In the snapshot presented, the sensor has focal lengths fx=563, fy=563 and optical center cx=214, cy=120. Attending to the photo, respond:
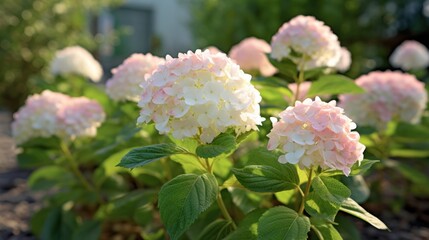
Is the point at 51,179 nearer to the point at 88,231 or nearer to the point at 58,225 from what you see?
the point at 58,225

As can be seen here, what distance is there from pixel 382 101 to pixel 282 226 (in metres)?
1.19

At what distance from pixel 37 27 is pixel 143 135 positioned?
2.86 metres

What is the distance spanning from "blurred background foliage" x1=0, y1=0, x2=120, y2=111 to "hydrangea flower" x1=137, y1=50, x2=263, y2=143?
350 centimetres

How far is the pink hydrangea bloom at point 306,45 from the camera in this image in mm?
1696

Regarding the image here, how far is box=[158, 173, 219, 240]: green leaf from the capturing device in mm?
1008

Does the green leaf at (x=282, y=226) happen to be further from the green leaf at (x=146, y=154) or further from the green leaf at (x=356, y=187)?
the green leaf at (x=356, y=187)

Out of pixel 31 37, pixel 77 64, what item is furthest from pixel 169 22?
pixel 77 64

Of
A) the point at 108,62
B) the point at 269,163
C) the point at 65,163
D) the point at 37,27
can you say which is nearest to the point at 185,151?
the point at 269,163

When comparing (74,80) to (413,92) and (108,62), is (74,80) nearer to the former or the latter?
(413,92)

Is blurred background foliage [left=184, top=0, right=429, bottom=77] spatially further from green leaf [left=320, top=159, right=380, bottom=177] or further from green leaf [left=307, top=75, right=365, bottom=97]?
green leaf [left=320, top=159, right=380, bottom=177]

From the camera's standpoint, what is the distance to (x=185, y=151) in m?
1.12

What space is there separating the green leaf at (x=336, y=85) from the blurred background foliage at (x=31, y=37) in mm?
3093

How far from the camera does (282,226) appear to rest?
1.03 meters

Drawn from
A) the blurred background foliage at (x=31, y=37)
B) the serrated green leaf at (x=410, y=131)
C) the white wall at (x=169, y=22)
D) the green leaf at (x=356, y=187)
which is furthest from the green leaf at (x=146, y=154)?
the white wall at (x=169, y=22)
